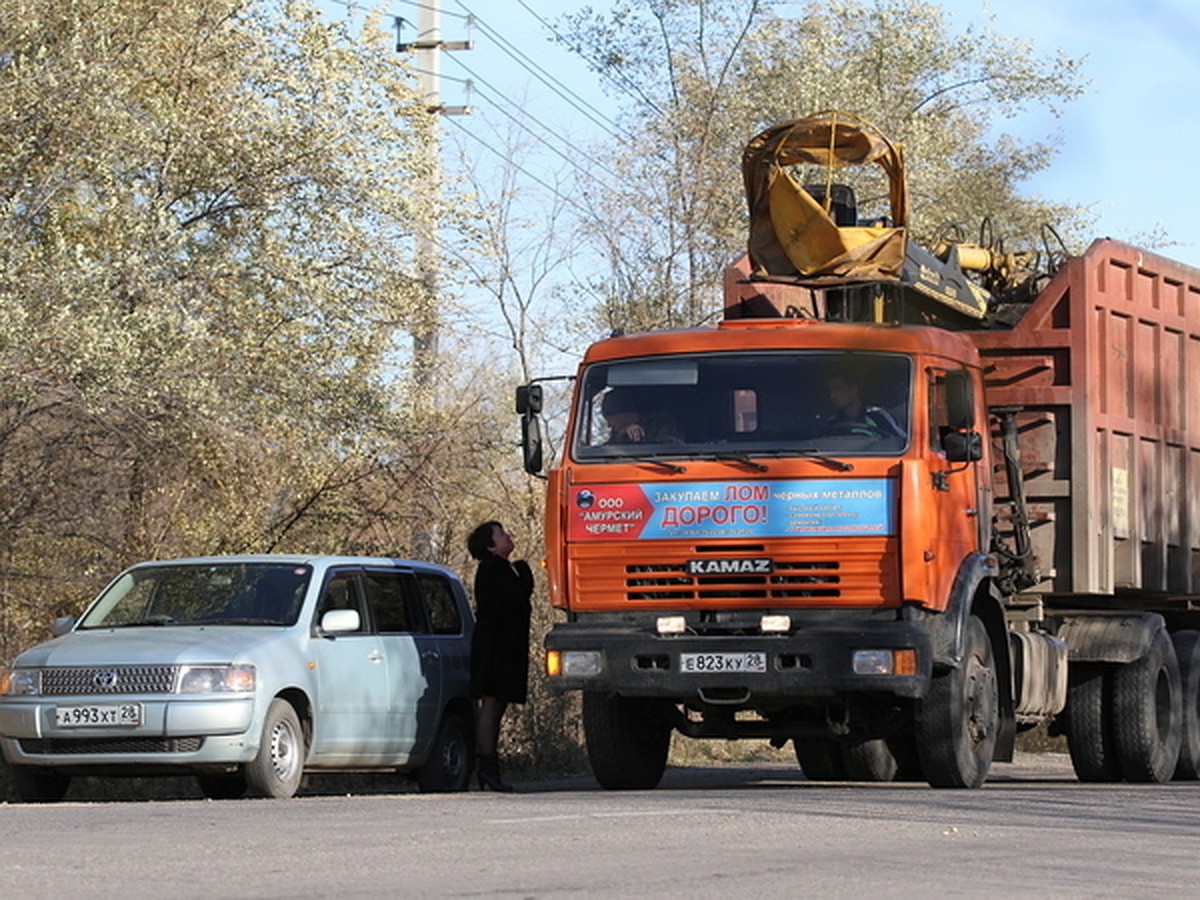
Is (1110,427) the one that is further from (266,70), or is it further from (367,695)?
(266,70)

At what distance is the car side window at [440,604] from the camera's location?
17219 millimetres

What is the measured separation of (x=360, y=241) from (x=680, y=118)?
37.9 ft

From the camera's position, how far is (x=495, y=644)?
1669cm

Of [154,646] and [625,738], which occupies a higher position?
[154,646]

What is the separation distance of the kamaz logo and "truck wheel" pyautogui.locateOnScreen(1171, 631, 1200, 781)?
5.59 meters

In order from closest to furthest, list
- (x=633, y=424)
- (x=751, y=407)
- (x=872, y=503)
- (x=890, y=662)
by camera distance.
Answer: (x=890, y=662) → (x=872, y=503) → (x=751, y=407) → (x=633, y=424)

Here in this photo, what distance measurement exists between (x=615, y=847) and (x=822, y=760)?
356 inches

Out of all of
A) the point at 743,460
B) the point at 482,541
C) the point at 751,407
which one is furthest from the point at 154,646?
the point at 751,407

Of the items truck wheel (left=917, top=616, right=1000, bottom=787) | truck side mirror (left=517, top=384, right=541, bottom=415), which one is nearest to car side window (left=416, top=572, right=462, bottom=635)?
truck side mirror (left=517, top=384, right=541, bottom=415)

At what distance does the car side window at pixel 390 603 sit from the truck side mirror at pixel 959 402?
14.8 feet

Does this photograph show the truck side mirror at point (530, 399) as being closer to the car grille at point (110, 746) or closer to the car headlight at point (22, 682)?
the car grille at point (110, 746)

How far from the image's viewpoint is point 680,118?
1287 inches

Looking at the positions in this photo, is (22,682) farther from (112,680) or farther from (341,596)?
(341,596)

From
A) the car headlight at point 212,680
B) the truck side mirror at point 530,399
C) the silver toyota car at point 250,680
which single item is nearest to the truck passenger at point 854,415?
the truck side mirror at point 530,399
